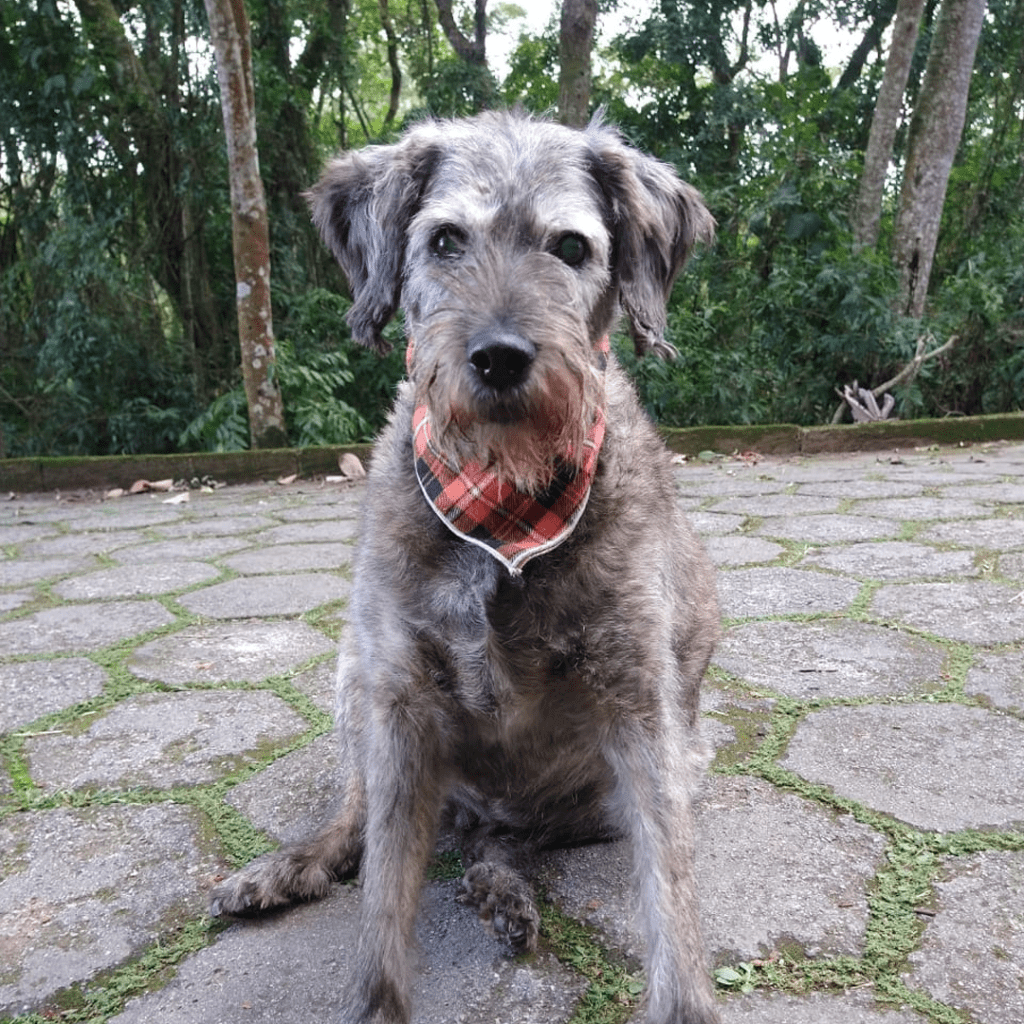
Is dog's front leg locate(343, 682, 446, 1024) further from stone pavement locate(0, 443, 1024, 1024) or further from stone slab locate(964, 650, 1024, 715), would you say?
stone slab locate(964, 650, 1024, 715)

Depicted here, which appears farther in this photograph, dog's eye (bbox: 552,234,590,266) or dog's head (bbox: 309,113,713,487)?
dog's eye (bbox: 552,234,590,266)

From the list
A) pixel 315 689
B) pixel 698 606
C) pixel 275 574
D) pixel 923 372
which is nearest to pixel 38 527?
pixel 275 574

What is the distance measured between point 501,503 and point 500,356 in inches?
11.9

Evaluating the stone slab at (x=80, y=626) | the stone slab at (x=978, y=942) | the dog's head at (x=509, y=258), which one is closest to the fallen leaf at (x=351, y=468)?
the stone slab at (x=80, y=626)

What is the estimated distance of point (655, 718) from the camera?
1897 millimetres

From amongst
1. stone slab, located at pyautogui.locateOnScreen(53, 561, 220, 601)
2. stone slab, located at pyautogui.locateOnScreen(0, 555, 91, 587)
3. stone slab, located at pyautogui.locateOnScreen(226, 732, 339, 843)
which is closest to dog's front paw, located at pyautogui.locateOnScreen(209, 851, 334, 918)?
stone slab, located at pyautogui.locateOnScreen(226, 732, 339, 843)

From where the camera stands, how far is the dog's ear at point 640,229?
2326mm

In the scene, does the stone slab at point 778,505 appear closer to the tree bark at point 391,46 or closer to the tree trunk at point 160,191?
the tree trunk at point 160,191

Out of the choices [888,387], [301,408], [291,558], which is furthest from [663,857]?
[888,387]

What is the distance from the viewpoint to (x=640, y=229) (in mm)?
2338

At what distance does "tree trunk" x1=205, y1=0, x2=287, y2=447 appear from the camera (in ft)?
23.8

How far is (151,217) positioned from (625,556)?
8956 mm

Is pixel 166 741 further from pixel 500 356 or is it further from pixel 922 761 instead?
pixel 922 761

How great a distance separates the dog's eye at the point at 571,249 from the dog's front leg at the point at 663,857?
1.03 meters
